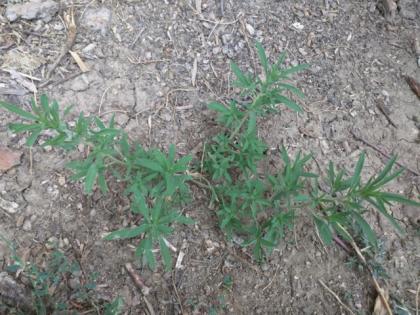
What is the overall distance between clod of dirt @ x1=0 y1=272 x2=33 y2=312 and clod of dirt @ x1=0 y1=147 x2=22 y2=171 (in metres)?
0.69

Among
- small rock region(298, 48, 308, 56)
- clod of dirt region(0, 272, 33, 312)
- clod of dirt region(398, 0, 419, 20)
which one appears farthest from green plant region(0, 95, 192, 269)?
clod of dirt region(398, 0, 419, 20)

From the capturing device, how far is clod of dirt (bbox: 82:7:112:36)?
346cm

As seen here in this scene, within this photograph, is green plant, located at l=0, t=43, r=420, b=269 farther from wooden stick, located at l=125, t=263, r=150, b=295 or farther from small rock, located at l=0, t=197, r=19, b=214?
small rock, located at l=0, t=197, r=19, b=214

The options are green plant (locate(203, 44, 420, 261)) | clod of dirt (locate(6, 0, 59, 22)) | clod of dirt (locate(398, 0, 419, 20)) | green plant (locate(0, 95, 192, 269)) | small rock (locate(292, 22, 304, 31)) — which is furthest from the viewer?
clod of dirt (locate(398, 0, 419, 20))

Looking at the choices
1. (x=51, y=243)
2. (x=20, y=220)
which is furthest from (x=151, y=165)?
(x=20, y=220)

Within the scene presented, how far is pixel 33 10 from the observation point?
3.39m

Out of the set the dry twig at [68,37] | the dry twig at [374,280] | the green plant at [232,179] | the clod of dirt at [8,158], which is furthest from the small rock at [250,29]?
the clod of dirt at [8,158]

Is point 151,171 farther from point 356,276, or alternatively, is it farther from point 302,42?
point 302,42

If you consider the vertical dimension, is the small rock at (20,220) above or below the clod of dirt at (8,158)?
below

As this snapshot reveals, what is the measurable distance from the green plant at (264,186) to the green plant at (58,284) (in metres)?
0.88

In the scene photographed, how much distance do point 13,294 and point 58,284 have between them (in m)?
0.25

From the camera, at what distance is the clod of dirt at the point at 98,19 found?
3.46m

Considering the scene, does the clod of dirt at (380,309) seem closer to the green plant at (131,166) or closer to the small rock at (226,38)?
the green plant at (131,166)

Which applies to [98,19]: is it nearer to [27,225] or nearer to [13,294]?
[27,225]
